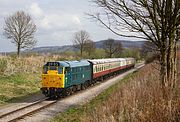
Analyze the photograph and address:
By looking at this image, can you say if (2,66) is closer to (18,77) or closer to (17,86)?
(18,77)

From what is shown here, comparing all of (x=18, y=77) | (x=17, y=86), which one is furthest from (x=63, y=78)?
(x=18, y=77)

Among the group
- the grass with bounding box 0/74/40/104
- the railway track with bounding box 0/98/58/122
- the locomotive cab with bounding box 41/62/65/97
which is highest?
the locomotive cab with bounding box 41/62/65/97

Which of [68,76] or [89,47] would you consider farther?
[89,47]

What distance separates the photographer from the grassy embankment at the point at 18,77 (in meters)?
23.1

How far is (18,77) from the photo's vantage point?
95.6 feet

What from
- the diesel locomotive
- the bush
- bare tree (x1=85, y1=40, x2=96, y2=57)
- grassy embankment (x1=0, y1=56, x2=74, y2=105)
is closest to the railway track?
grassy embankment (x1=0, y1=56, x2=74, y2=105)

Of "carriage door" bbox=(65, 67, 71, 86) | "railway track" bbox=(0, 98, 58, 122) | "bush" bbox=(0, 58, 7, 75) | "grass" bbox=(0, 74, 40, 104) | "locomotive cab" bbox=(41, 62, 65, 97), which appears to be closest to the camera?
"railway track" bbox=(0, 98, 58, 122)

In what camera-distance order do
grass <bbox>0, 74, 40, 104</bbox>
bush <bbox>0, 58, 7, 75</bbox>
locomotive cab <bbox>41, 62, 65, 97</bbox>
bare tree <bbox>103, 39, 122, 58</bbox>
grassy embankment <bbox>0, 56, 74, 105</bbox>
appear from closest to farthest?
locomotive cab <bbox>41, 62, 65, 97</bbox>
grass <bbox>0, 74, 40, 104</bbox>
grassy embankment <bbox>0, 56, 74, 105</bbox>
bush <bbox>0, 58, 7, 75</bbox>
bare tree <bbox>103, 39, 122, 58</bbox>

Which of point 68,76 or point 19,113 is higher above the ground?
point 68,76

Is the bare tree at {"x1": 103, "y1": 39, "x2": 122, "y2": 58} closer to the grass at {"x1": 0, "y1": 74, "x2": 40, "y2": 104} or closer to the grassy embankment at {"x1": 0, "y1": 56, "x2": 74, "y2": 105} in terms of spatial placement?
the grassy embankment at {"x1": 0, "y1": 56, "x2": 74, "y2": 105}

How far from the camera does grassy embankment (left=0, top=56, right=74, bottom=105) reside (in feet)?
75.8

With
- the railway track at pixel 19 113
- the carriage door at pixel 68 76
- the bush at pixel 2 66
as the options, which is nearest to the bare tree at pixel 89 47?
the bush at pixel 2 66

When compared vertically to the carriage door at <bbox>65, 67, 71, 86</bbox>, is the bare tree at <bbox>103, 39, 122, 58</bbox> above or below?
above

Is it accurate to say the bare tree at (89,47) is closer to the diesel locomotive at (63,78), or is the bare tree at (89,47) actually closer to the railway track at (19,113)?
the diesel locomotive at (63,78)
